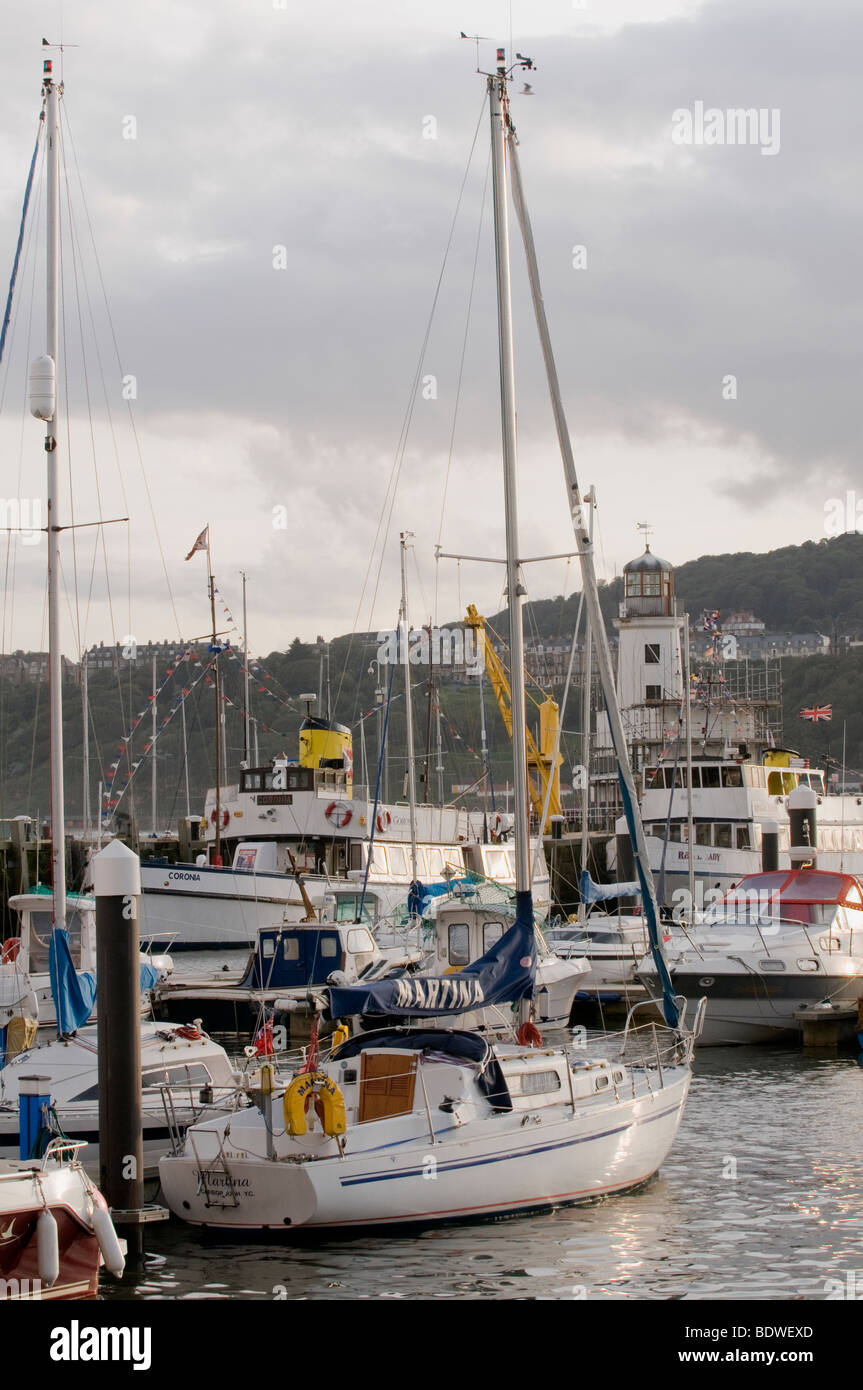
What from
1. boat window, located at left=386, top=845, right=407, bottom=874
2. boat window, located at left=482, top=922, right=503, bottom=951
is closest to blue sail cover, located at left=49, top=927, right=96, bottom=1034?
boat window, located at left=482, top=922, right=503, bottom=951

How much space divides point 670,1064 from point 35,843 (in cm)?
4367

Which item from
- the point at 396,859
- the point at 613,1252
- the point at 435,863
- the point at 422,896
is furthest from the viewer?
the point at 435,863

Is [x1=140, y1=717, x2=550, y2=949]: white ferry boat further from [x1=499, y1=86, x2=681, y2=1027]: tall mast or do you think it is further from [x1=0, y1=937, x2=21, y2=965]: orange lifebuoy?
[x1=499, y1=86, x2=681, y2=1027]: tall mast

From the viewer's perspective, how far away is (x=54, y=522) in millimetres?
23047

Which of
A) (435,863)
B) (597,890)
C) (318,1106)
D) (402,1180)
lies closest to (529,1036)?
(402,1180)

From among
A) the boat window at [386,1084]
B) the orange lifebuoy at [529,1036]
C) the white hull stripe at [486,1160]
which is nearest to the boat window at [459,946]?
the orange lifebuoy at [529,1036]

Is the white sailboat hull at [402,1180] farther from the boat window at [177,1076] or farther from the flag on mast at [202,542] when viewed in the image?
the flag on mast at [202,542]

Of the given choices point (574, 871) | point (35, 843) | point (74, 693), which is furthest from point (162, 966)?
point (74, 693)

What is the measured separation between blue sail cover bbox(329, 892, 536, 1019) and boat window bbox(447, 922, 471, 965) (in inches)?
472

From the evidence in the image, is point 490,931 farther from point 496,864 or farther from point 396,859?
point 496,864

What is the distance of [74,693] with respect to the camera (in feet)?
467

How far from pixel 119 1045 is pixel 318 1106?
96.1 inches

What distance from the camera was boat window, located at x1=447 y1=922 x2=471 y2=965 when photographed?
32.5m

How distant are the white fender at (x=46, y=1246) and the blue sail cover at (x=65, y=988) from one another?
6.71m
